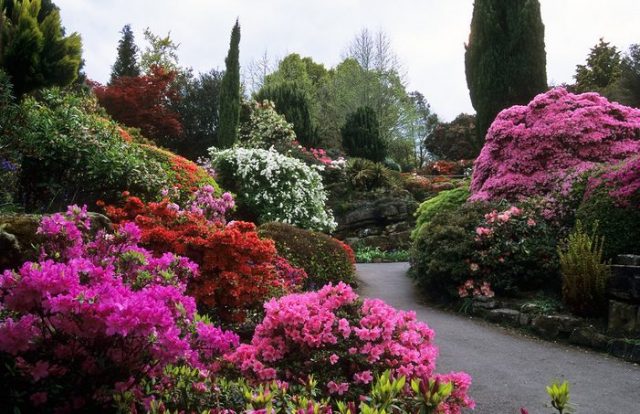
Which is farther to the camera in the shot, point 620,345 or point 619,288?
point 619,288

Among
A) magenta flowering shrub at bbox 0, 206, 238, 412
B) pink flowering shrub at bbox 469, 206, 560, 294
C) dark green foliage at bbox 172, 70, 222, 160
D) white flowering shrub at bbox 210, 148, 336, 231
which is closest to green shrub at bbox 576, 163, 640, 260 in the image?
pink flowering shrub at bbox 469, 206, 560, 294

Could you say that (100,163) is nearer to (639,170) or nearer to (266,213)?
(266,213)

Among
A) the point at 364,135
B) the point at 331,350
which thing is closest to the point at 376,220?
the point at 364,135

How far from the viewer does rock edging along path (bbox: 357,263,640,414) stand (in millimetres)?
3789

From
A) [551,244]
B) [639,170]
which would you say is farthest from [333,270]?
[639,170]

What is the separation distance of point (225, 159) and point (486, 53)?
9.92 m

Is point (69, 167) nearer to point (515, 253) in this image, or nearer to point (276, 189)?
point (276, 189)

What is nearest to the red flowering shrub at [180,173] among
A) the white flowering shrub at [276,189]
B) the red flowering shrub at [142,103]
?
the white flowering shrub at [276,189]

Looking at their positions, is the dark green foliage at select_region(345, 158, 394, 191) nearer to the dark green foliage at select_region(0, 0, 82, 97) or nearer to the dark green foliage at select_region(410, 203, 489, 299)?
the dark green foliage at select_region(410, 203, 489, 299)

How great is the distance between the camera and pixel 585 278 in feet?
18.5

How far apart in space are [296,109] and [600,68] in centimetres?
1774

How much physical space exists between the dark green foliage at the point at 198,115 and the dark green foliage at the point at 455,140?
41.0 feet

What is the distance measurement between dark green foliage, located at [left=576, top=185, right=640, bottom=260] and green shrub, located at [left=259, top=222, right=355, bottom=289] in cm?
342

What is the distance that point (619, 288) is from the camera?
210 inches
